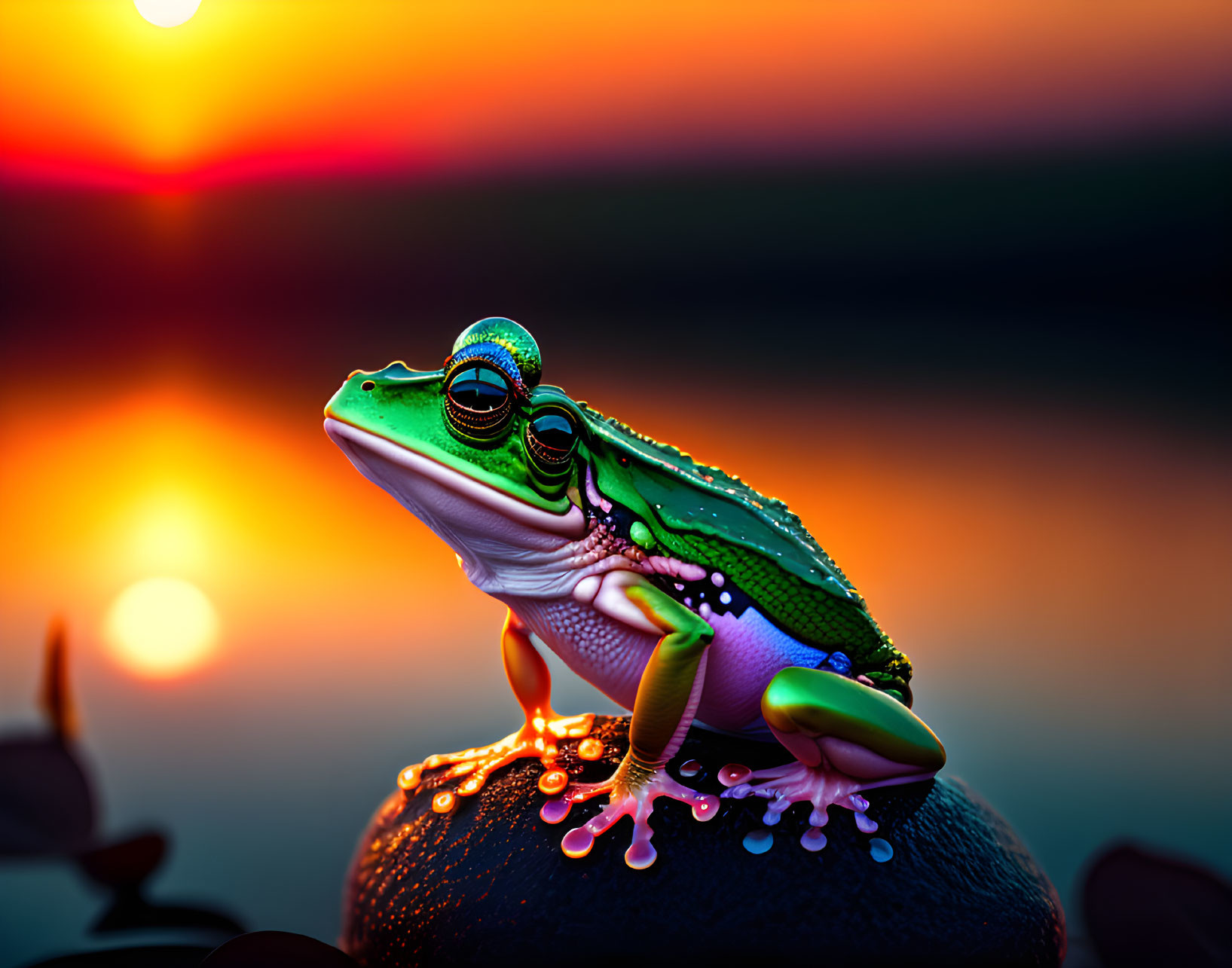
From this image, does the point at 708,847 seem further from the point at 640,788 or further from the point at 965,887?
the point at 965,887

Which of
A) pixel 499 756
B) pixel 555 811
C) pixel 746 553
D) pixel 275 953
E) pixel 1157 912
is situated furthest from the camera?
pixel 1157 912

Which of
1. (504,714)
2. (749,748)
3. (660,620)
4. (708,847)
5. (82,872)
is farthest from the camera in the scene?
(504,714)

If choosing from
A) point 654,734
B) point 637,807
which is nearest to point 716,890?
point 637,807

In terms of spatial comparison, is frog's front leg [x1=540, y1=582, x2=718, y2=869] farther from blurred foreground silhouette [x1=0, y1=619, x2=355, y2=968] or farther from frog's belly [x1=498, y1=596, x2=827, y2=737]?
blurred foreground silhouette [x1=0, y1=619, x2=355, y2=968]

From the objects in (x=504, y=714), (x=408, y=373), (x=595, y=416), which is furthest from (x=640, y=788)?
(x=504, y=714)

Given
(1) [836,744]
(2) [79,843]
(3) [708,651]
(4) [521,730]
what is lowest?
(2) [79,843]

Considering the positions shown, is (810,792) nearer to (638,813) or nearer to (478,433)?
A: (638,813)
